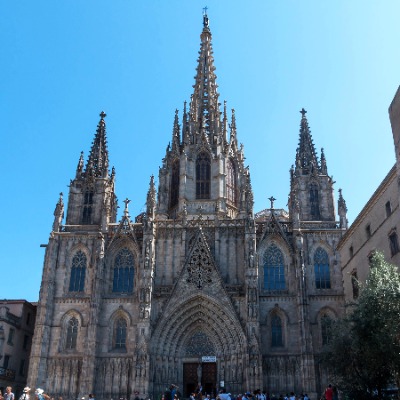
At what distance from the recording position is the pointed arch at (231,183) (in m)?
48.8

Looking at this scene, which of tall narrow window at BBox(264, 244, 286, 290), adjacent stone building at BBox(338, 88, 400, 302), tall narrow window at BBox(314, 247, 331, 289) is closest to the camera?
adjacent stone building at BBox(338, 88, 400, 302)

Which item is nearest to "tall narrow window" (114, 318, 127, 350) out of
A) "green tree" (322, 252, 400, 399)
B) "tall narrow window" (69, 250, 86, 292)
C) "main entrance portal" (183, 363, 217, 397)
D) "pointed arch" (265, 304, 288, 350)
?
"tall narrow window" (69, 250, 86, 292)

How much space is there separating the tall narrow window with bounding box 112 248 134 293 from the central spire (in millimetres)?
15440

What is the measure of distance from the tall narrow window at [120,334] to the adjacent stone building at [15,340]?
31.6 feet

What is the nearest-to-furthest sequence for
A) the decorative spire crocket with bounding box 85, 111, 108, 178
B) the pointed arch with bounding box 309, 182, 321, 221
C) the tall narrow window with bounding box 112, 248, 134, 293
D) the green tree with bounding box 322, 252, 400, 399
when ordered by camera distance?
the green tree with bounding box 322, 252, 400, 399
the tall narrow window with bounding box 112, 248, 134, 293
the pointed arch with bounding box 309, 182, 321, 221
the decorative spire crocket with bounding box 85, 111, 108, 178

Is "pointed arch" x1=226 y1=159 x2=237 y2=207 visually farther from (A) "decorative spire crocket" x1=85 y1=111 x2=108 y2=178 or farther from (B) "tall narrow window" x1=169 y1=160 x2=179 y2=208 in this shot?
(A) "decorative spire crocket" x1=85 y1=111 x2=108 y2=178

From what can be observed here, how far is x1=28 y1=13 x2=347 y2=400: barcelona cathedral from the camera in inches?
1538

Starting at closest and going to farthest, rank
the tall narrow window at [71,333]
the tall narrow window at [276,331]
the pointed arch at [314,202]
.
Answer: the tall narrow window at [276,331] < the tall narrow window at [71,333] < the pointed arch at [314,202]

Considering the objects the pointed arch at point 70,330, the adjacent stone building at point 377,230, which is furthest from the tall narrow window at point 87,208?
the adjacent stone building at point 377,230

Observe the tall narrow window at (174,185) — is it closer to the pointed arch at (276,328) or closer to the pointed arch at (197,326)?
the pointed arch at (197,326)

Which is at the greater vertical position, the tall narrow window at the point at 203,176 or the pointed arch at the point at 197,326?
the tall narrow window at the point at 203,176

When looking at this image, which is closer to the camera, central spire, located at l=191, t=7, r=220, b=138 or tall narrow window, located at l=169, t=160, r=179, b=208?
tall narrow window, located at l=169, t=160, r=179, b=208

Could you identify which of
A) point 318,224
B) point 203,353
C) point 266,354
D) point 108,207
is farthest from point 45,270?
point 318,224

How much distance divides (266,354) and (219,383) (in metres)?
4.24
